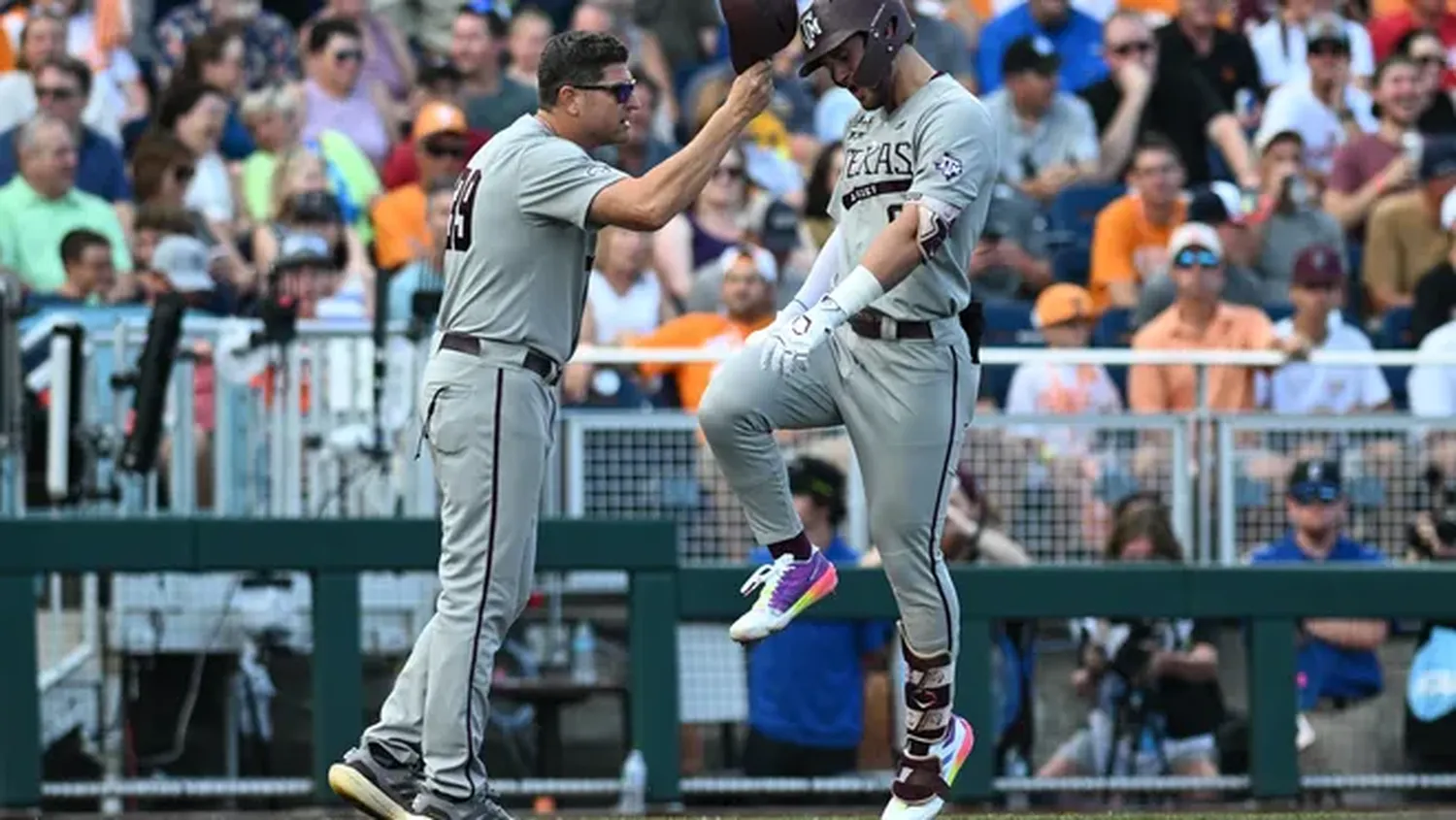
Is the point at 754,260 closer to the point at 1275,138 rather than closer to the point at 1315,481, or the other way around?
the point at 1315,481

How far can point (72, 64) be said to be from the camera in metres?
14.5

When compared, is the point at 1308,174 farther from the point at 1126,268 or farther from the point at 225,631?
the point at 225,631

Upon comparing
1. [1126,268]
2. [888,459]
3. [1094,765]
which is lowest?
[1094,765]

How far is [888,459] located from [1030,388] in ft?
14.1

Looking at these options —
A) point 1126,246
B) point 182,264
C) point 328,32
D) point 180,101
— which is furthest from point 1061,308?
point 180,101

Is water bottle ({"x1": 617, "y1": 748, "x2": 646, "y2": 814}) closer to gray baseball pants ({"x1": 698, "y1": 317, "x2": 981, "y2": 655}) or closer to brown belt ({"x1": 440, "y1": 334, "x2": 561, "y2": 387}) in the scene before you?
gray baseball pants ({"x1": 698, "y1": 317, "x2": 981, "y2": 655})

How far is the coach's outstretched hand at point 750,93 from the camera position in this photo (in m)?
7.28

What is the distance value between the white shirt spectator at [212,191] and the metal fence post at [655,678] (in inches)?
154

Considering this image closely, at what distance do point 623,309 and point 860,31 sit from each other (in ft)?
19.4

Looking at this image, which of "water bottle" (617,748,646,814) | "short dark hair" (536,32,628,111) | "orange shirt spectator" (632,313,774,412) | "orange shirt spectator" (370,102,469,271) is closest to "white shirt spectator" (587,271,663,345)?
"orange shirt spectator" (632,313,774,412)

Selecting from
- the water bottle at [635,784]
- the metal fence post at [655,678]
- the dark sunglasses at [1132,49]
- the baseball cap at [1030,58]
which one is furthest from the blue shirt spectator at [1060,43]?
the water bottle at [635,784]

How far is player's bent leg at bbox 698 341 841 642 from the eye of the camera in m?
7.74

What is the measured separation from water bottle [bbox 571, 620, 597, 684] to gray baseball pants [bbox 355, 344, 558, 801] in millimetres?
3813

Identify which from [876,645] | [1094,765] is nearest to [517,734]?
[876,645]
